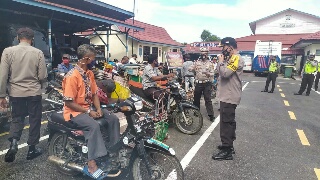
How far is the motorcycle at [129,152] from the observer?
10.2 ft

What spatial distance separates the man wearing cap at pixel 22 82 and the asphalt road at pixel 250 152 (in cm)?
52

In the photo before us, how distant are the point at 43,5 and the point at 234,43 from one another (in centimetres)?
913

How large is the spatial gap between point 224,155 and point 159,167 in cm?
172

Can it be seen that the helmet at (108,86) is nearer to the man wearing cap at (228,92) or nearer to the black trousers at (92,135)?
the black trousers at (92,135)

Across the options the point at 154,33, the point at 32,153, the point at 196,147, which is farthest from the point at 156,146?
the point at 154,33

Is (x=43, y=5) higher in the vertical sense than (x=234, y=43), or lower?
higher

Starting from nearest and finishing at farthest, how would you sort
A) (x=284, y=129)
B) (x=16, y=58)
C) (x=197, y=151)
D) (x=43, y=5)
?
(x=16, y=58) < (x=197, y=151) < (x=284, y=129) < (x=43, y=5)

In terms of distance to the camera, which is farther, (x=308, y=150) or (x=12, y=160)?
(x=308, y=150)

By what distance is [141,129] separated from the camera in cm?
332

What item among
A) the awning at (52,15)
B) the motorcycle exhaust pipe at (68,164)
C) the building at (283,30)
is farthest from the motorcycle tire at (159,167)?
the building at (283,30)

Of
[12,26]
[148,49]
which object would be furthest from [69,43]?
[148,49]

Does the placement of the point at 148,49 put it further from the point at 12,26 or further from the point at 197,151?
the point at 197,151

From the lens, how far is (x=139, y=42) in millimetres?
23125

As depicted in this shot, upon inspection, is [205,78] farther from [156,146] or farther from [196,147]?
[156,146]
